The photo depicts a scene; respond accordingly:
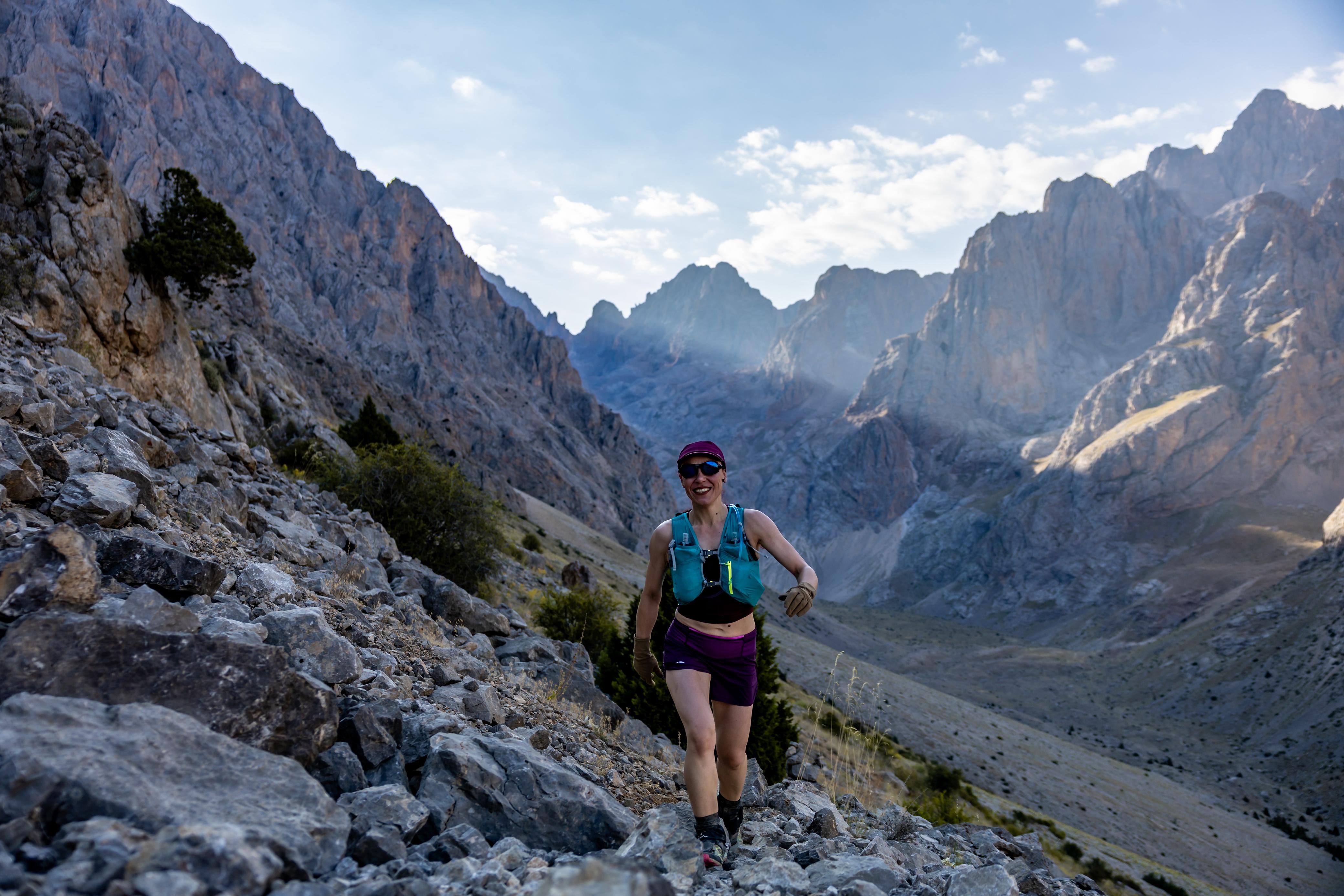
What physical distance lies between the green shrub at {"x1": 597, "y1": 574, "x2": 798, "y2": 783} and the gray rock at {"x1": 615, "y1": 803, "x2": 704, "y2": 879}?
5.06m

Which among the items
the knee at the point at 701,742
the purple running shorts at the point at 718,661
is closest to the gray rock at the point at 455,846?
the knee at the point at 701,742

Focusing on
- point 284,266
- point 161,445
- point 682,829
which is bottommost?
point 682,829

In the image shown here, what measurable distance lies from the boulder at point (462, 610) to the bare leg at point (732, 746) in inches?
250

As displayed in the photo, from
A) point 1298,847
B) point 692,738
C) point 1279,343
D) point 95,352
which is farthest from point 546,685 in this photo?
point 1279,343

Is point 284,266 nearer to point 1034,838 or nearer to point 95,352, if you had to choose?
point 95,352

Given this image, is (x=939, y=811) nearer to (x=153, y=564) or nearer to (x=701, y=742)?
(x=701, y=742)

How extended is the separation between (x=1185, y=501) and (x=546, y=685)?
5897 inches

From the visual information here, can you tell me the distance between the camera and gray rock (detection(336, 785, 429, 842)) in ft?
12.1

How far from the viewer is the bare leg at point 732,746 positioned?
16.9 ft

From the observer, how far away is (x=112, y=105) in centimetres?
9044

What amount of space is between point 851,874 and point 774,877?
496 millimetres

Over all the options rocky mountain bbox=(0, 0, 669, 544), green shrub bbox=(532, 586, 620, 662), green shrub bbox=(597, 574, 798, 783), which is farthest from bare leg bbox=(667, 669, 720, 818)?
rocky mountain bbox=(0, 0, 669, 544)

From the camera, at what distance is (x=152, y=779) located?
3062 mm

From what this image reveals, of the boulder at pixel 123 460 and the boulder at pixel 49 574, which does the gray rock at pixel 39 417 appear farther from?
the boulder at pixel 49 574
